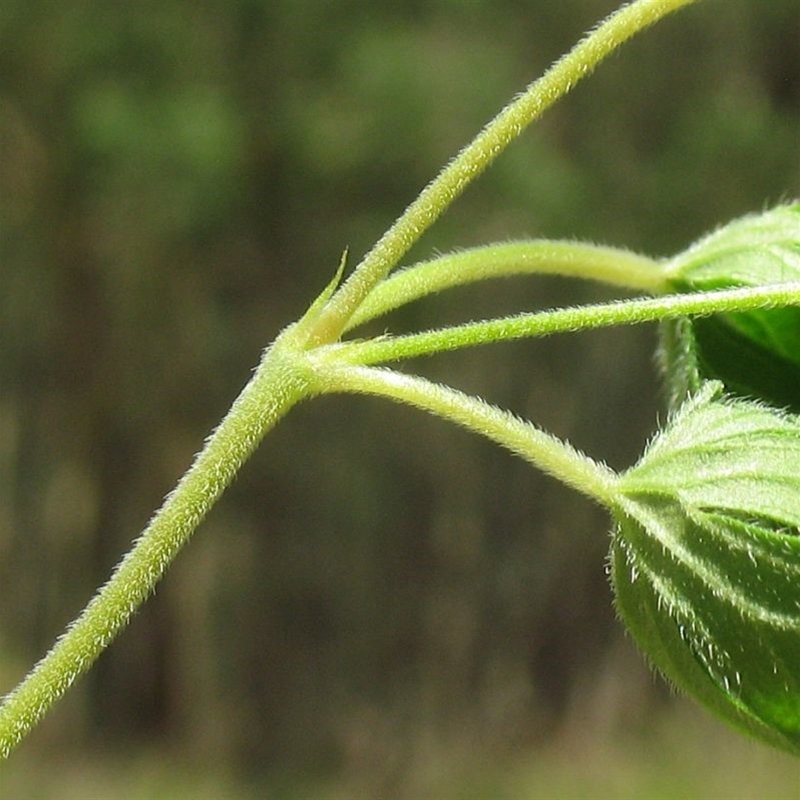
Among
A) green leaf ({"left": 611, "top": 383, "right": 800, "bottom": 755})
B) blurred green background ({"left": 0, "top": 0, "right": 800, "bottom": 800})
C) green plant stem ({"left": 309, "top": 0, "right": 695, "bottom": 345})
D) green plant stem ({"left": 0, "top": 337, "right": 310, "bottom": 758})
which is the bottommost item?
green plant stem ({"left": 0, "top": 337, "right": 310, "bottom": 758})

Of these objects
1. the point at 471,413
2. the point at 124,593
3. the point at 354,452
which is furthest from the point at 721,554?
the point at 354,452

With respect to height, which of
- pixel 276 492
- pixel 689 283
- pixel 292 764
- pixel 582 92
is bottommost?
pixel 689 283

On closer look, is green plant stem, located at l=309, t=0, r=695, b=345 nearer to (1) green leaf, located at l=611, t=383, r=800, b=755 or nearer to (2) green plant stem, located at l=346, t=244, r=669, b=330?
(2) green plant stem, located at l=346, t=244, r=669, b=330

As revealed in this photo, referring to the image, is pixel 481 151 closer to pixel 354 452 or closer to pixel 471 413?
pixel 471 413

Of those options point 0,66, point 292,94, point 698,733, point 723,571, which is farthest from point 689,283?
point 698,733

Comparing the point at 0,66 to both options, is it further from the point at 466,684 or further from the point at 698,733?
Answer: the point at 698,733

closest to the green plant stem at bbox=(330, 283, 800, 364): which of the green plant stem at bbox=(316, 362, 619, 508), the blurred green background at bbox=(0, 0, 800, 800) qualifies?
the green plant stem at bbox=(316, 362, 619, 508)
